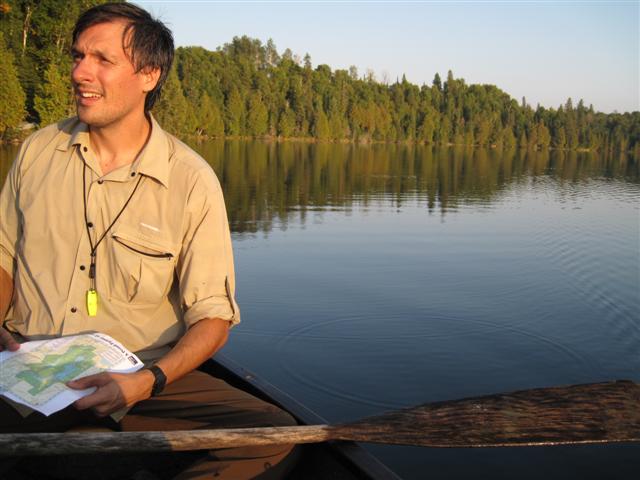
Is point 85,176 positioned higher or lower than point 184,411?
higher

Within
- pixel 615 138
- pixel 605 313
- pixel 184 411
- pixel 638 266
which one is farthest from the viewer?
pixel 615 138

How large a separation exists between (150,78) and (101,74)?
23 cm

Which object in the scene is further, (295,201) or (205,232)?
(295,201)

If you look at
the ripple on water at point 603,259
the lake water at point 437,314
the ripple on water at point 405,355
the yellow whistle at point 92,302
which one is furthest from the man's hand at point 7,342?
the ripple on water at point 603,259

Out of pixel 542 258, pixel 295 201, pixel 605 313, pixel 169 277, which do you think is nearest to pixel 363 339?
pixel 605 313

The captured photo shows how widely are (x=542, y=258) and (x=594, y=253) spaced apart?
1330 mm

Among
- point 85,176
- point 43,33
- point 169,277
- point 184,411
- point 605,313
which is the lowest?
point 605,313

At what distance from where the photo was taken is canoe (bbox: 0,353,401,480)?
2457 mm

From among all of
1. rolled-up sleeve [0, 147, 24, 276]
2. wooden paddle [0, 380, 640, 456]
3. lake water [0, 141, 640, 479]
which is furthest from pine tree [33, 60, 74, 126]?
wooden paddle [0, 380, 640, 456]

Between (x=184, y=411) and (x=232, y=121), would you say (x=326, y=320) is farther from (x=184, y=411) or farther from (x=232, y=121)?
(x=232, y=121)

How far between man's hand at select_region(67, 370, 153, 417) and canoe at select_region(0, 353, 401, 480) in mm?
500

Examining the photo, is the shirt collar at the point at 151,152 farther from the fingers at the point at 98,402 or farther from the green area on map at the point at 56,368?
the fingers at the point at 98,402

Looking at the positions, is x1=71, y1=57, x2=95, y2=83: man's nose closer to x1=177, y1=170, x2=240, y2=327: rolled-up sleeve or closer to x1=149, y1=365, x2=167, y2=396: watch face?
x1=177, y1=170, x2=240, y2=327: rolled-up sleeve

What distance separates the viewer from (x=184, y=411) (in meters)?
2.72
